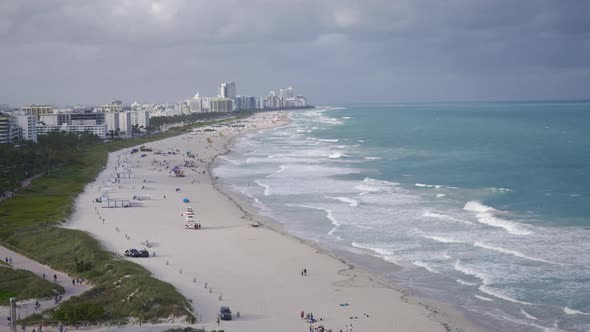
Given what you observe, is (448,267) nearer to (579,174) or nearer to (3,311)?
(3,311)

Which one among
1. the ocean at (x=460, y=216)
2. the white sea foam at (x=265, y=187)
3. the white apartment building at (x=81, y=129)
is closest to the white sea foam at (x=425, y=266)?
the ocean at (x=460, y=216)

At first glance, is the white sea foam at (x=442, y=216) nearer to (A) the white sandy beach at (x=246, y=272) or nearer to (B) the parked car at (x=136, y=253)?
(A) the white sandy beach at (x=246, y=272)

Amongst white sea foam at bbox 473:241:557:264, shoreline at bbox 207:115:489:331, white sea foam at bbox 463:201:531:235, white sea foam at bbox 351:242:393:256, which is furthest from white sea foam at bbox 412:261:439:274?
white sea foam at bbox 463:201:531:235

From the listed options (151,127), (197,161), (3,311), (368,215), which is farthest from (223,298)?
(151,127)

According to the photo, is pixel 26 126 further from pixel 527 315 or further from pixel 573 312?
pixel 573 312

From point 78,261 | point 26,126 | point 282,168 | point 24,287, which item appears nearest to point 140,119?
point 26,126

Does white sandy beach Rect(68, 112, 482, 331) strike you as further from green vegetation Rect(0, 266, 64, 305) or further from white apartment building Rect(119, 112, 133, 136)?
white apartment building Rect(119, 112, 133, 136)
